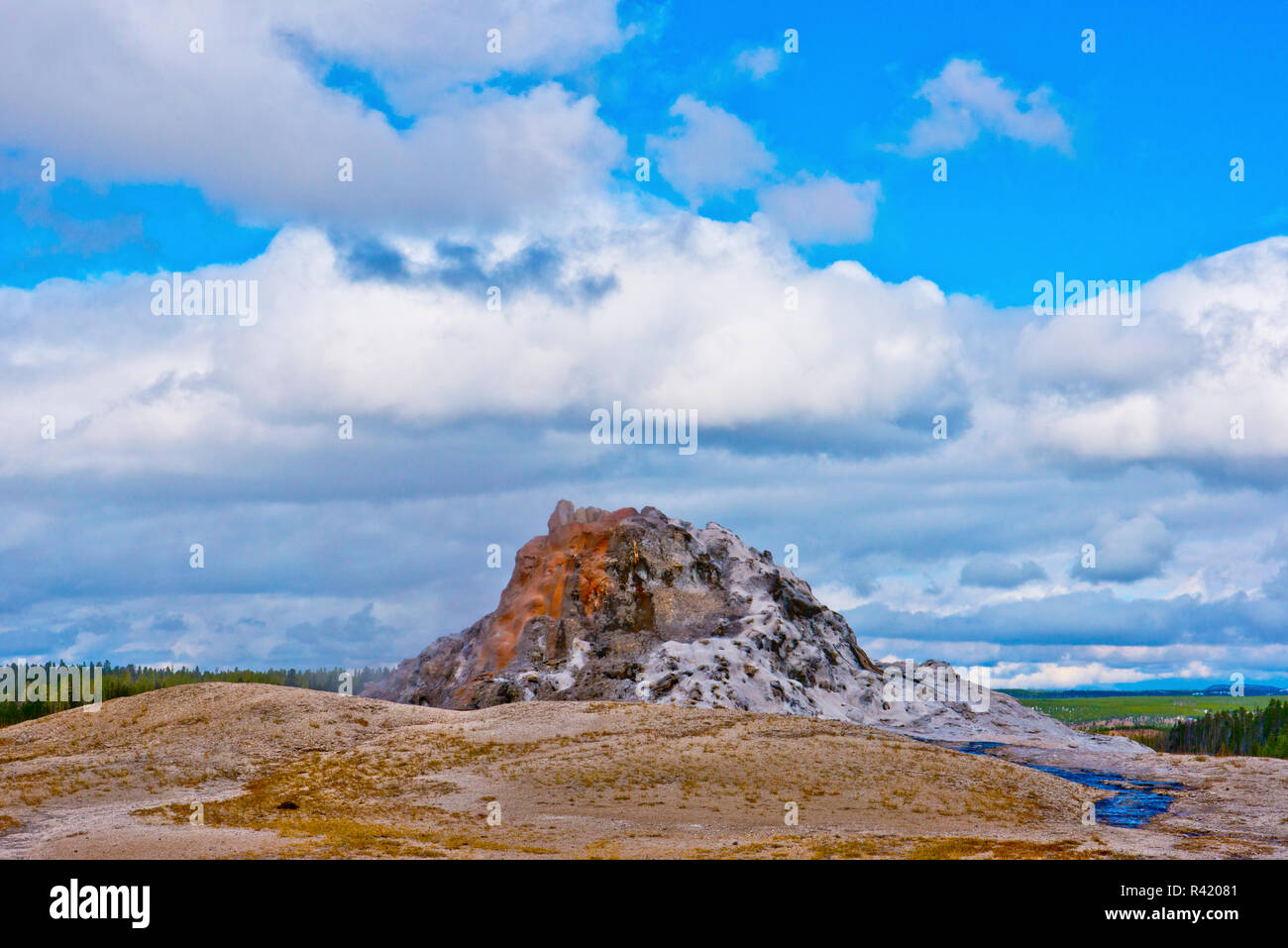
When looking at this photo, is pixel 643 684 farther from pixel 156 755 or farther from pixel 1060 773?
pixel 156 755

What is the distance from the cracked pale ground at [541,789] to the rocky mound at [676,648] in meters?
22.5

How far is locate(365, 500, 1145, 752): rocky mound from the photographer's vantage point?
87875 millimetres

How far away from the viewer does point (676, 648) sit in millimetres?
91125

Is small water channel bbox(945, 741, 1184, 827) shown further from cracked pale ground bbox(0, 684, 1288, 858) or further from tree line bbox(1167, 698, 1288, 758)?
tree line bbox(1167, 698, 1288, 758)

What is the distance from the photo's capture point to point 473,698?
8775cm

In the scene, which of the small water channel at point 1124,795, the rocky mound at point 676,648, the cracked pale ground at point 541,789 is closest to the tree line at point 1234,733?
the rocky mound at point 676,648

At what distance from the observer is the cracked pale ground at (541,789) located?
37969mm

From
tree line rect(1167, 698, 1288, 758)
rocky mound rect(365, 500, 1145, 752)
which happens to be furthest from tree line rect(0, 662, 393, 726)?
tree line rect(1167, 698, 1288, 758)

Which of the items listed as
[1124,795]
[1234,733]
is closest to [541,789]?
[1124,795]

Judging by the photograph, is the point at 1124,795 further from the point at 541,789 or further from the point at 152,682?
the point at 152,682

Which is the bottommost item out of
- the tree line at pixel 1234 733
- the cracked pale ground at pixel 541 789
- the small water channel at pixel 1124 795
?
the tree line at pixel 1234 733

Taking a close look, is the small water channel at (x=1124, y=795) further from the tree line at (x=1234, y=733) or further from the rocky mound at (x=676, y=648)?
the tree line at (x=1234, y=733)
